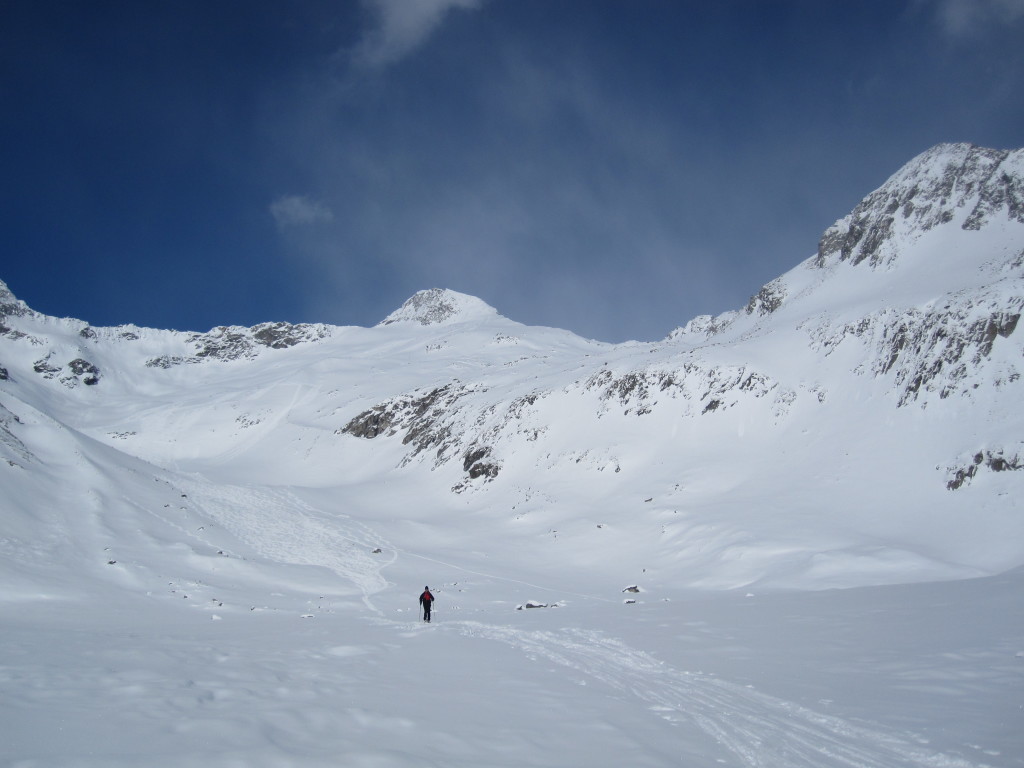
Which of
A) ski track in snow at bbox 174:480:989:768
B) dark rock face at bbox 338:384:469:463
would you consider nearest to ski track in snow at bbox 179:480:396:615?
ski track in snow at bbox 174:480:989:768

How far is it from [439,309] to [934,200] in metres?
117

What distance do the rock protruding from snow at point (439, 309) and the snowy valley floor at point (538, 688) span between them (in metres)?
135

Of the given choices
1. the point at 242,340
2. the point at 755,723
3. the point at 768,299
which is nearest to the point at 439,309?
the point at 242,340

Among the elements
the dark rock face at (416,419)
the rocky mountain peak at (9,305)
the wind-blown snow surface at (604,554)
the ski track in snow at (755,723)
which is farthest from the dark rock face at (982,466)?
the rocky mountain peak at (9,305)

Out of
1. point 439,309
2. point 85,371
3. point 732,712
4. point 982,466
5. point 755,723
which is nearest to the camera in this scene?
point 755,723

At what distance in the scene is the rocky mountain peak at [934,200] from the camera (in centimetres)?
5368

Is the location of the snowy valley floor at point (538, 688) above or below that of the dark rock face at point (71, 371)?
below

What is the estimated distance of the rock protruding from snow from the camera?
152000mm

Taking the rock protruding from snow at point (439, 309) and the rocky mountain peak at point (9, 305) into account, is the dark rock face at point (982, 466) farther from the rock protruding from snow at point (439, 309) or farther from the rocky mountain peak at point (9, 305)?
the rocky mountain peak at point (9, 305)

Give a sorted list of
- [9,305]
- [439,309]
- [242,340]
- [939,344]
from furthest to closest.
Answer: [439,309], [242,340], [9,305], [939,344]

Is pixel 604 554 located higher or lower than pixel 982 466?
lower

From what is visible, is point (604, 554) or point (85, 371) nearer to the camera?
point (604, 554)

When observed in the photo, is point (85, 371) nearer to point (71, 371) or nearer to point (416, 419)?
point (71, 371)

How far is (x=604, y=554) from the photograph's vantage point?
31.1 meters
